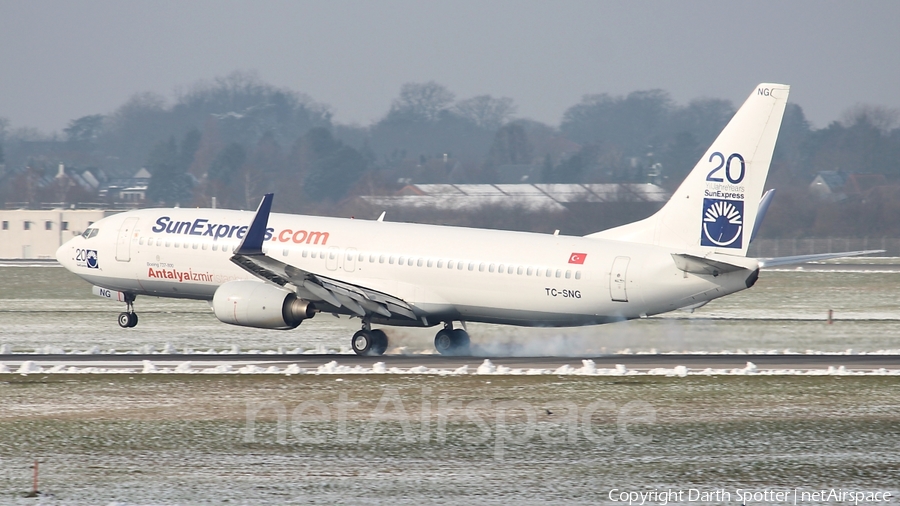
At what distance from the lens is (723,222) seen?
103ft

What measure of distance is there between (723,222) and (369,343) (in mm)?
11382

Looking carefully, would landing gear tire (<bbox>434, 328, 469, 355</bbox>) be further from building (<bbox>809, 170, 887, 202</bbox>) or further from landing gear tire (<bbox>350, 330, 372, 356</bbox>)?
building (<bbox>809, 170, 887, 202</bbox>)

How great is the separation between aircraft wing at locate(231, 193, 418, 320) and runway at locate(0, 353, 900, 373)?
1556 millimetres

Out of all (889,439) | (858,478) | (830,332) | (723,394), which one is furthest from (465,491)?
(830,332)

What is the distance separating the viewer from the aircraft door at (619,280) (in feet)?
107

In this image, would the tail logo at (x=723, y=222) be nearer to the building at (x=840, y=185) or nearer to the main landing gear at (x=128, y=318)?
the main landing gear at (x=128, y=318)

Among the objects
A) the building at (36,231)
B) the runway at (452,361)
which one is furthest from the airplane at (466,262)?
the building at (36,231)

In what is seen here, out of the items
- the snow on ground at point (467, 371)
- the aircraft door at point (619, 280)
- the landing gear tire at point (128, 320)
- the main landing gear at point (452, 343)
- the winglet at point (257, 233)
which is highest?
the winglet at point (257, 233)

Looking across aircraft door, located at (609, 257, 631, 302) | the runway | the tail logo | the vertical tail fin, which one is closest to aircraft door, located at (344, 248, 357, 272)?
the runway

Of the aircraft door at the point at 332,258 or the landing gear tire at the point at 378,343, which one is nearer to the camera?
the landing gear tire at the point at 378,343

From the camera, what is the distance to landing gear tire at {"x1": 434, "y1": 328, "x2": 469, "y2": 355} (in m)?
35.9

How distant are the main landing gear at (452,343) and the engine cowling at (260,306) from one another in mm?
4306

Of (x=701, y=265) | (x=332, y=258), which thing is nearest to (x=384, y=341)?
(x=332, y=258)

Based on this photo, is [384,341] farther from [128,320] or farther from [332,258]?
[128,320]
